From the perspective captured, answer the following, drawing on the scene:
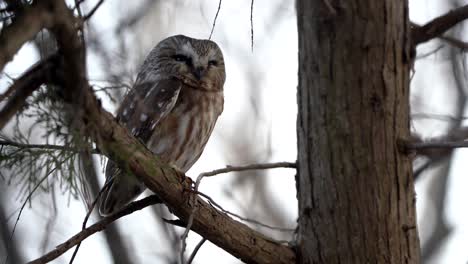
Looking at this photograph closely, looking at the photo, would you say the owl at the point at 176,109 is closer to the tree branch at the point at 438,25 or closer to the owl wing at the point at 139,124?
the owl wing at the point at 139,124

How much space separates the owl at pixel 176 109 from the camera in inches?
175

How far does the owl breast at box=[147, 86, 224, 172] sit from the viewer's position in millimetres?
4578

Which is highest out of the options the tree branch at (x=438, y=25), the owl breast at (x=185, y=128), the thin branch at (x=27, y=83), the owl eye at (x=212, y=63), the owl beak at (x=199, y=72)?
the owl eye at (x=212, y=63)

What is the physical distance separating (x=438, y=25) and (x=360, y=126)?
498mm

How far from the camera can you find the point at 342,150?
2904mm

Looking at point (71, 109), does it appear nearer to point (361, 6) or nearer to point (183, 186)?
point (183, 186)

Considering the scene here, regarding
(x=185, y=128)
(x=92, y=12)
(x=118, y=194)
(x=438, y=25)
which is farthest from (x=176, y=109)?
(x=92, y=12)

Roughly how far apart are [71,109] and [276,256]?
3.97 feet

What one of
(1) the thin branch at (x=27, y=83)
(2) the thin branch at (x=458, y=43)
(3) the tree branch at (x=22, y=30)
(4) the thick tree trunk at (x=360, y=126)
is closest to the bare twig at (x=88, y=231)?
(4) the thick tree trunk at (x=360, y=126)

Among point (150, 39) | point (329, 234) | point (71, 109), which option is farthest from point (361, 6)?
point (150, 39)

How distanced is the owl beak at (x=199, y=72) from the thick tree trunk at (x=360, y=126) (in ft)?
6.53

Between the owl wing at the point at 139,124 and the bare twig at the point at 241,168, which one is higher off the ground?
the owl wing at the point at 139,124

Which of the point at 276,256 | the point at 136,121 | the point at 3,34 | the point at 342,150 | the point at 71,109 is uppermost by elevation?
the point at 136,121

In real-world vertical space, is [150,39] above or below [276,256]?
above
